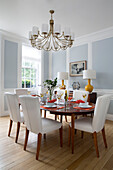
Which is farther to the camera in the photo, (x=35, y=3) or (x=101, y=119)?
(x=35, y=3)

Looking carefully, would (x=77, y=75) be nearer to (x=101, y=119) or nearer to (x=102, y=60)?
(x=102, y=60)

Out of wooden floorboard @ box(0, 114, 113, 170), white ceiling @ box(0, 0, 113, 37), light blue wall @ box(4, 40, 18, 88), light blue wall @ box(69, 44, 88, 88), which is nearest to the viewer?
wooden floorboard @ box(0, 114, 113, 170)

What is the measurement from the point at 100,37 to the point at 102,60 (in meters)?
0.74

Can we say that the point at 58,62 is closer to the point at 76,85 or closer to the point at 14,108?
the point at 76,85

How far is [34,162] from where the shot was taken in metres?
1.77

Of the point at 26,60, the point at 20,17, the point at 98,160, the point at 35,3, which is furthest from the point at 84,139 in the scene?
the point at 26,60

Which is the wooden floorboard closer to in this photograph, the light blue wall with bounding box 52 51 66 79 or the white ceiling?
the white ceiling

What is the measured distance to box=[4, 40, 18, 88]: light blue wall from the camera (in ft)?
14.0

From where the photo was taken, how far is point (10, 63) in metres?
4.39

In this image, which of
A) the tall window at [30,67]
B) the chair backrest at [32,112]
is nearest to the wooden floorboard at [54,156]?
the chair backrest at [32,112]

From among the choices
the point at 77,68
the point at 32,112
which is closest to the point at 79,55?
the point at 77,68

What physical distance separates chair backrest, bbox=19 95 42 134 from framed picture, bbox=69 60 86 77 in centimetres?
308

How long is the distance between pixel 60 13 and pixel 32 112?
241 cm

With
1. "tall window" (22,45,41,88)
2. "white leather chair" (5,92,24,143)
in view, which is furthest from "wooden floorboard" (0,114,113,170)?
"tall window" (22,45,41,88)
